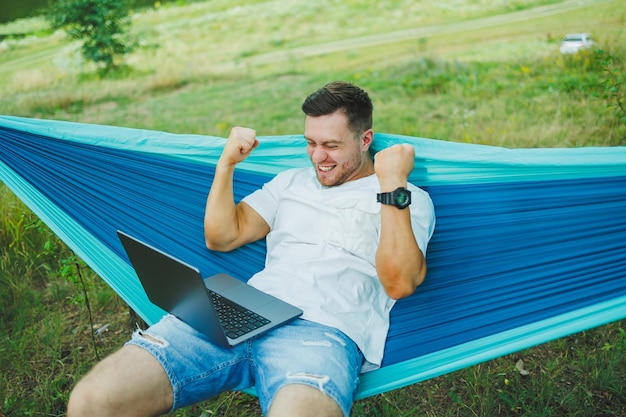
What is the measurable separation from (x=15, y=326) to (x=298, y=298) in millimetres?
1557

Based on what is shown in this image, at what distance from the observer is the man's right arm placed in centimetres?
200

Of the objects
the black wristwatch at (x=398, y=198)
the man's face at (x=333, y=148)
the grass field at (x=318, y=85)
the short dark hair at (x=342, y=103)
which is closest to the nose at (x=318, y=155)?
the man's face at (x=333, y=148)

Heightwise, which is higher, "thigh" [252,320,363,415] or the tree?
the tree

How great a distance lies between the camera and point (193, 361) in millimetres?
1625

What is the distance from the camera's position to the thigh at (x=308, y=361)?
1502 mm

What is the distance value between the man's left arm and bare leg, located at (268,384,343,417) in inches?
14.4

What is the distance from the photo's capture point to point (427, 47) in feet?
25.5

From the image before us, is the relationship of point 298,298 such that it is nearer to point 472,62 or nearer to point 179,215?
point 179,215

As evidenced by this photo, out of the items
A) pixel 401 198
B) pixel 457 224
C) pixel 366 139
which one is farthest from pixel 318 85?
pixel 401 198

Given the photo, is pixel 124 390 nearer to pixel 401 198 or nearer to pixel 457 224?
pixel 401 198

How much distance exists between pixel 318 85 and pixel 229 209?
5.29 metres

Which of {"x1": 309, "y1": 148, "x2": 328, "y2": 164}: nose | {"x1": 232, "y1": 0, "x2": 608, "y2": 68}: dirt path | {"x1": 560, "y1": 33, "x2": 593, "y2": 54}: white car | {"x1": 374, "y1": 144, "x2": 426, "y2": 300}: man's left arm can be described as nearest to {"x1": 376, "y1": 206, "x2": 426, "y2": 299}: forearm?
{"x1": 374, "y1": 144, "x2": 426, "y2": 300}: man's left arm

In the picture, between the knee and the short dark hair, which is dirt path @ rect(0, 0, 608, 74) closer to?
the short dark hair

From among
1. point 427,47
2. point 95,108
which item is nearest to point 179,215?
point 95,108
